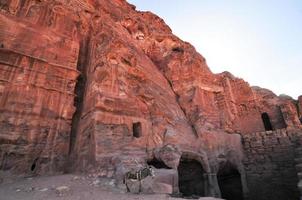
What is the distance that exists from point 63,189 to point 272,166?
11.4m

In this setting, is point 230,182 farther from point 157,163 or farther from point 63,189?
point 63,189

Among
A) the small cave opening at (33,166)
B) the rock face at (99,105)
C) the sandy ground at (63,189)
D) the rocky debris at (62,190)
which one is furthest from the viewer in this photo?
the rock face at (99,105)

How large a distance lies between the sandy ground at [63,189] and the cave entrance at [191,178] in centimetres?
595

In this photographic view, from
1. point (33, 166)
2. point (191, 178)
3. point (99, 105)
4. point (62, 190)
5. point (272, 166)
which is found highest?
point (99, 105)

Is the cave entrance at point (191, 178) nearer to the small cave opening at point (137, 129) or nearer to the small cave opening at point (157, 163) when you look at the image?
the small cave opening at point (157, 163)

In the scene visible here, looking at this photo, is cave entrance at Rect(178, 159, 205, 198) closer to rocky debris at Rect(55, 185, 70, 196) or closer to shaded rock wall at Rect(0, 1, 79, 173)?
shaded rock wall at Rect(0, 1, 79, 173)

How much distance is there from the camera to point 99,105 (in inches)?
340

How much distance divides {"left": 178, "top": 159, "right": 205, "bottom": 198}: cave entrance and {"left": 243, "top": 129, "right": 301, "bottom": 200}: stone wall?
10.5 feet

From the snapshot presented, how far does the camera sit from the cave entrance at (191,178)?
11.3m

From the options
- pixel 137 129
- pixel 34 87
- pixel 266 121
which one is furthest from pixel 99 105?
pixel 266 121

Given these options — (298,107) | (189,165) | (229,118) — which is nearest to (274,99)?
(298,107)

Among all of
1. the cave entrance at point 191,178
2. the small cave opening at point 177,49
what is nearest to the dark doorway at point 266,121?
the cave entrance at point 191,178

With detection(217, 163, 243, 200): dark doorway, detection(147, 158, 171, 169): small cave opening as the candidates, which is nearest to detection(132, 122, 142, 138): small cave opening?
detection(147, 158, 171, 169): small cave opening

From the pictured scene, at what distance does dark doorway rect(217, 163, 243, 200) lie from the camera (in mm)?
12742
